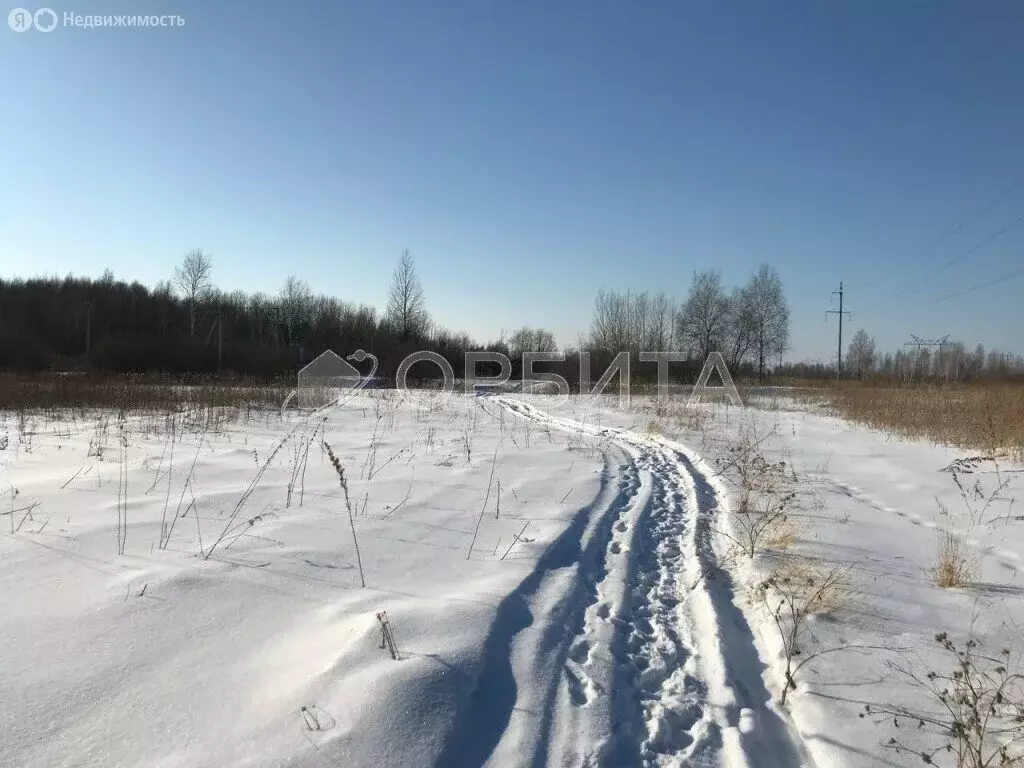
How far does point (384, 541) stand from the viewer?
379 centimetres

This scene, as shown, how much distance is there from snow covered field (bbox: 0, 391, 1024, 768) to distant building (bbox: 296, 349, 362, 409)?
9260 mm

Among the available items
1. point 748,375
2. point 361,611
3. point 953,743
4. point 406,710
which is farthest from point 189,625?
point 748,375

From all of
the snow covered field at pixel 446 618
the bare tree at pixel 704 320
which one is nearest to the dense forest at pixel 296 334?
the bare tree at pixel 704 320

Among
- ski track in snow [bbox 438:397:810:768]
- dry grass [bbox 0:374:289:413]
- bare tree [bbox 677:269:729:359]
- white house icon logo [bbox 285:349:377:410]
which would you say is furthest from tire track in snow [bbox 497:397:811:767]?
bare tree [bbox 677:269:729:359]

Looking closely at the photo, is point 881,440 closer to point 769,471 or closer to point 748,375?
point 769,471

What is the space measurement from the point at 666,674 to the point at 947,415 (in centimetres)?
1209

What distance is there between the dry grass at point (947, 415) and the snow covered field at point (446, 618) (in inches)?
136

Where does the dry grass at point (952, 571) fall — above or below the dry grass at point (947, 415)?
below

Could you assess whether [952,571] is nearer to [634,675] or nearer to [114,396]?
[634,675]

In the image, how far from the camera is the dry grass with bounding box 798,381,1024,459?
27.8 ft

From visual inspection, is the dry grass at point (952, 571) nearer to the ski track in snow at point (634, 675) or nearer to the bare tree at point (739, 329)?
the ski track in snow at point (634, 675)

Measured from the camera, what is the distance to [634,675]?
239 cm

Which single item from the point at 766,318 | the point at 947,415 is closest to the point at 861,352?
the point at 766,318

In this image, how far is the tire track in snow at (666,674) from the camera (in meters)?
1.95
